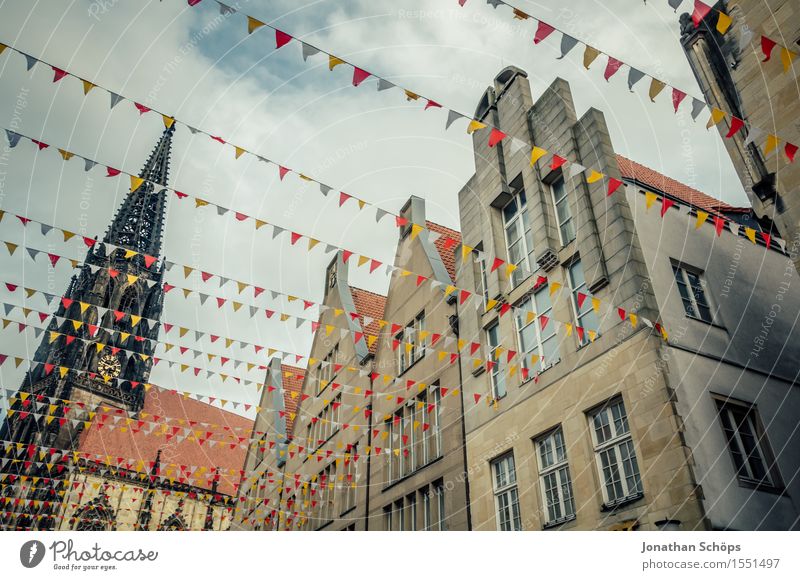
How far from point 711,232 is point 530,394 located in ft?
18.9

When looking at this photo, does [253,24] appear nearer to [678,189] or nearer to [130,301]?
[678,189]

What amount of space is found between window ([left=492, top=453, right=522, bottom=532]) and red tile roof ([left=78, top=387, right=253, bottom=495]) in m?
41.2

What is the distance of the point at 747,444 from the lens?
34.0 feet

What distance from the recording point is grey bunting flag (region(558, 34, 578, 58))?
7.53 metres

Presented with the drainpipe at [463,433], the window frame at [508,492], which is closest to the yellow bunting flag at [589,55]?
the window frame at [508,492]

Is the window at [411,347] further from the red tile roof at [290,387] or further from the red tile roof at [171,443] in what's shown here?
the red tile roof at [171,443]

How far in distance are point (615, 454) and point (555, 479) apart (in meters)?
1.57

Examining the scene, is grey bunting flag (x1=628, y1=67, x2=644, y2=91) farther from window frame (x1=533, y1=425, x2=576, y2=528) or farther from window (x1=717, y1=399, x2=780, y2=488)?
window frame (x1=533, y1=425, x2=576, y2=528)

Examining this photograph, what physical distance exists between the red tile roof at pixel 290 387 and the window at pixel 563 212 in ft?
61.4

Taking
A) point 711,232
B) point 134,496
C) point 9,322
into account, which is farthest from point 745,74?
point 134,496

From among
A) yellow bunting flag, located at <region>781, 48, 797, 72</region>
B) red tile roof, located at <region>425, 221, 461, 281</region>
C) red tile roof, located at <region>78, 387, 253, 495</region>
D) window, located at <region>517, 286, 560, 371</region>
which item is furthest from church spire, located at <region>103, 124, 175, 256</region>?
yellow bunting flag, located at <region>781, 48, 797, 72</region>

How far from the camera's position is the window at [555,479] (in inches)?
423

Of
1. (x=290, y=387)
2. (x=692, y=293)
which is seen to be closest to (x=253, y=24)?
(x=692, y=293)
